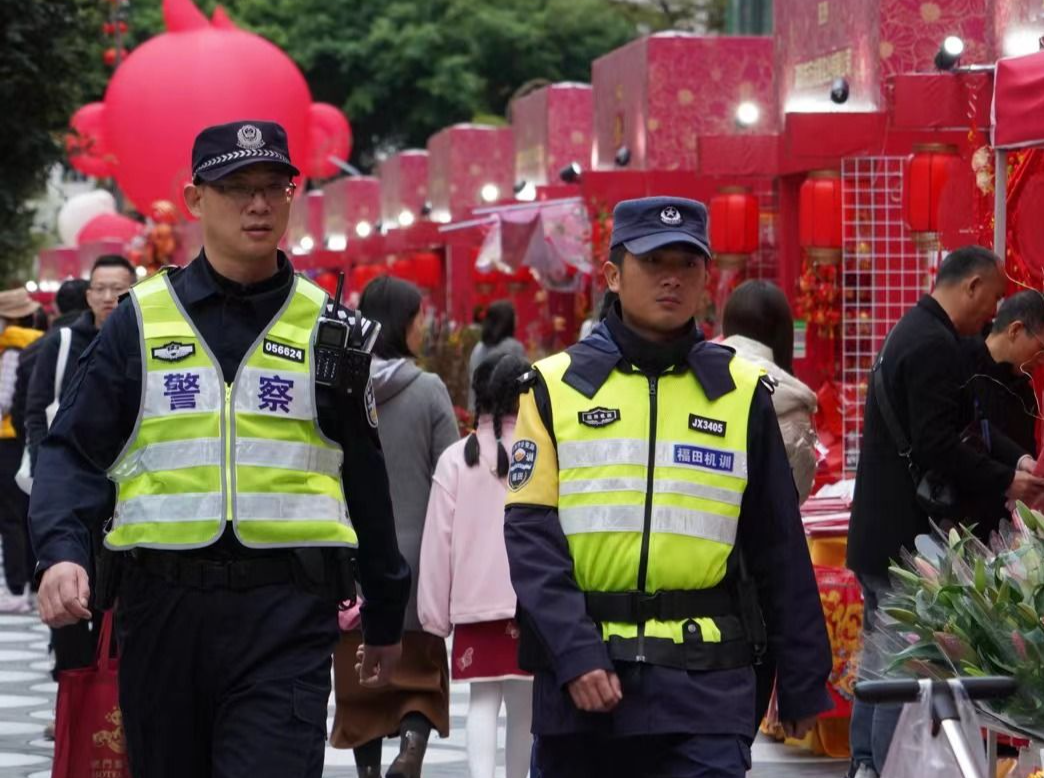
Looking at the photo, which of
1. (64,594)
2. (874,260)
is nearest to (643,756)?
(64,594)

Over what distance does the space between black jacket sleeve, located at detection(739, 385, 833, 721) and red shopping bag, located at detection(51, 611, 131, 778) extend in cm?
243

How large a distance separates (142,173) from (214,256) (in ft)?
53.3

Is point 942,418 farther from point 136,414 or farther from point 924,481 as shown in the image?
point 136,414

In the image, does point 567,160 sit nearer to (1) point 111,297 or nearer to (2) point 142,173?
(2) point 142,173

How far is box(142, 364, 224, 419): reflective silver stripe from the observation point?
4.94 meters

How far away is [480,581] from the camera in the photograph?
25.2 ft

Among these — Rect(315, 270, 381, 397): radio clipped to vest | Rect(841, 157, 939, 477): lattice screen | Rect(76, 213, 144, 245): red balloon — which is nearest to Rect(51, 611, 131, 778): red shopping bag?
Rect(315, 270, 381, 397): radio clipped to vest

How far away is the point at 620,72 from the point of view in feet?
66.9

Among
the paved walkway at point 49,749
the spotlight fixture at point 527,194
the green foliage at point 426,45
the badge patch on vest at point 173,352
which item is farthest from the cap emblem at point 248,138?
the green foliage at point 426,45

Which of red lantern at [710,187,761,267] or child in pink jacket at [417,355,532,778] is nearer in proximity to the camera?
child in pink jacket at [417,355,532,778]

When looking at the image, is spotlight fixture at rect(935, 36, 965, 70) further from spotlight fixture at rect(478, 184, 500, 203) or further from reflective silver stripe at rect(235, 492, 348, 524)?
spotlight fixture at rect(478, 184, 500, 203)

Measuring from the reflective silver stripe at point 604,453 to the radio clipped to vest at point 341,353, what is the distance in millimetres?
522

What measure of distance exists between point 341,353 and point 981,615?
159 cm

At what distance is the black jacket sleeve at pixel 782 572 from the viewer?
15.8 ft
